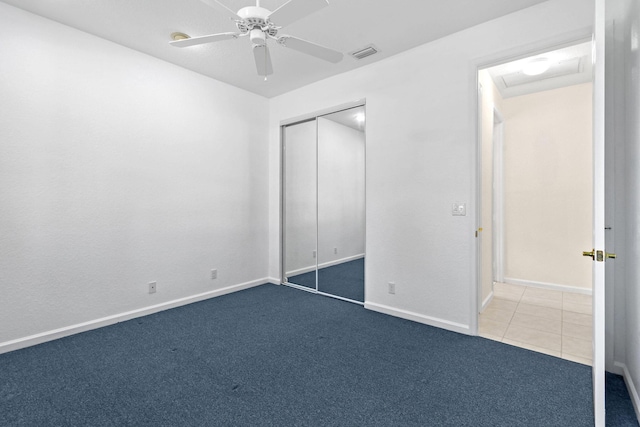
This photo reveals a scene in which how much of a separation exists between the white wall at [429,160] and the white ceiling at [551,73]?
0.62 meters

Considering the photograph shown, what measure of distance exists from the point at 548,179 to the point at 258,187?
13.3 feet

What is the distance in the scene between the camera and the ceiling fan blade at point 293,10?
1593 mm

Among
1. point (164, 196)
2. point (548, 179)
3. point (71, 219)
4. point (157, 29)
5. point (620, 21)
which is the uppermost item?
point (157, 29)

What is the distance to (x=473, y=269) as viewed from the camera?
8.81 ft

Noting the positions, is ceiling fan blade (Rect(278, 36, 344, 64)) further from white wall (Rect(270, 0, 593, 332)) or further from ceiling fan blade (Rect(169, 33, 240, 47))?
white wall (Rect(270, 0, 593, 332))

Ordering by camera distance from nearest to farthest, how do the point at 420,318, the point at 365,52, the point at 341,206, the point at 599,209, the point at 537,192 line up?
the point at 599,209
the point at 420,318
the point at 365,52
the point at 341,206
the point at 537,192

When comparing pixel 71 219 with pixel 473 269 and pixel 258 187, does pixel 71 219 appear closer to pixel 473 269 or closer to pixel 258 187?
pixel 258 187

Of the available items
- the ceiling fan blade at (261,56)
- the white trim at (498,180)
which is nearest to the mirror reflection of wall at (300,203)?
the ceiling fan blade at (261,56)

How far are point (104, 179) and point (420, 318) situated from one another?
11.0 ft

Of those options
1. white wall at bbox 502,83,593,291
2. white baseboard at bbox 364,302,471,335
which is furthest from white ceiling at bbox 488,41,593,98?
white baseboard at bbox 364,302,471,335

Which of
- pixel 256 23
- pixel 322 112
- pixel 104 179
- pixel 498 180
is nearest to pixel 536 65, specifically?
pixel 498 180

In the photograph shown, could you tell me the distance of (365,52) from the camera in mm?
3096

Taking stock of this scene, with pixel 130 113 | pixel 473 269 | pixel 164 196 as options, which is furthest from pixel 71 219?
pixel 473 269

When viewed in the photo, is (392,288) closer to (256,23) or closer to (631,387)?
(631,387)
